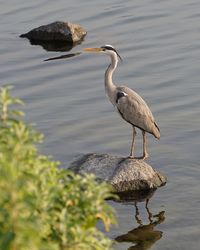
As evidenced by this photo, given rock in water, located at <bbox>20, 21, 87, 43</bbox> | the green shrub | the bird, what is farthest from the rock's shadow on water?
rock in water, located at <bbox>20, 21, 87, 43</bbox>

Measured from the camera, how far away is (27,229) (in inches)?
191

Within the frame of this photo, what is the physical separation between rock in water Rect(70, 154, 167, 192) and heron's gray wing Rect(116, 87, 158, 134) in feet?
3.44

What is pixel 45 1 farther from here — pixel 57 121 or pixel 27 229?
pixel 27 229

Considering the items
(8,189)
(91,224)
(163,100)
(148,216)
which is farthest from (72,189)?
(163,100)

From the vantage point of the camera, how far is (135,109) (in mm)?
15742

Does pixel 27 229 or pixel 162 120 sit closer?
pixel 27 229

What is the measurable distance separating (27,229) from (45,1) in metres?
26.9

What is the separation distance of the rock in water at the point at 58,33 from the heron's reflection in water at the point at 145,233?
12.8m

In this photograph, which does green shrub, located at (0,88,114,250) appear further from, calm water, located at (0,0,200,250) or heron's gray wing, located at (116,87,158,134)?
heron's gray wing, located at (116,87,158,134)

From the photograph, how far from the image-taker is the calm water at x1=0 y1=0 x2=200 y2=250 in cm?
1409

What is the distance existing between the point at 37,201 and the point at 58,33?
21365mm

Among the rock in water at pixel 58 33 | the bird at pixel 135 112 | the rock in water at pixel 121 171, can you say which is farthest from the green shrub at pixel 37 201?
the rock in water at pixel 58 33

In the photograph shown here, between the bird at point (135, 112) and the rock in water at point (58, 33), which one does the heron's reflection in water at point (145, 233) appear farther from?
the rock in water at point (58, 33)

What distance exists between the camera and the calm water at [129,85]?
1409 cm
